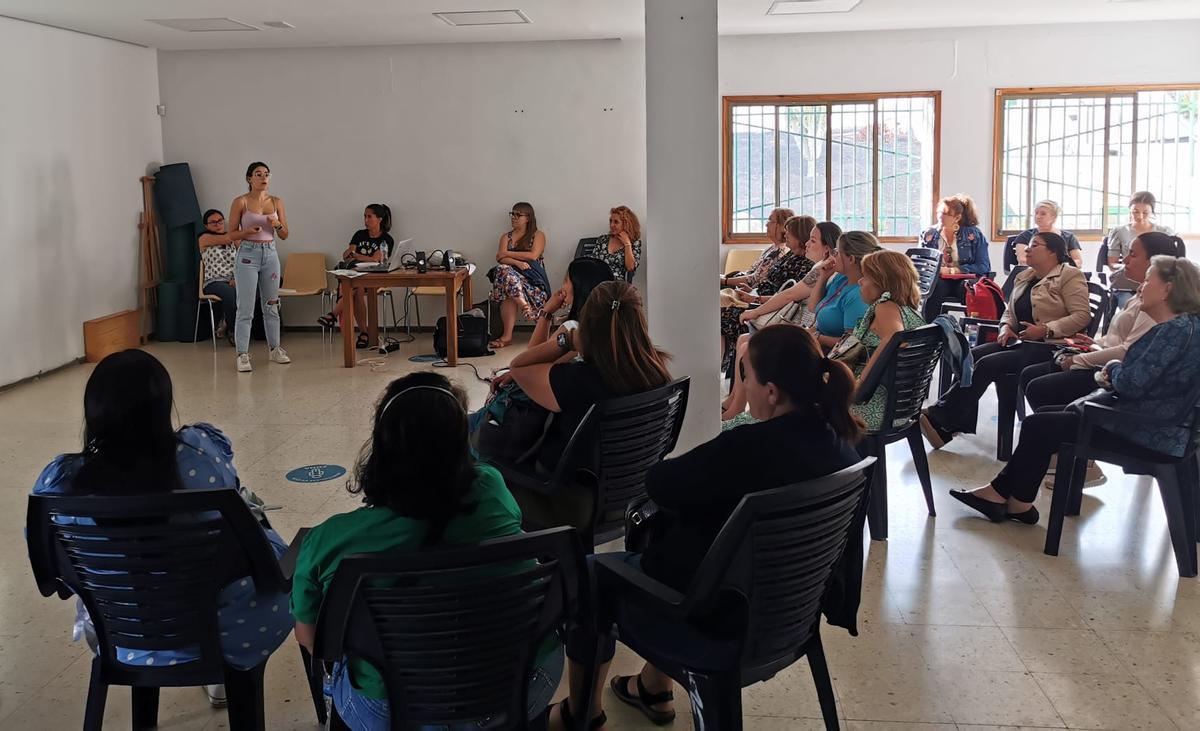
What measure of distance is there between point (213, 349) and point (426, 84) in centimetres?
309

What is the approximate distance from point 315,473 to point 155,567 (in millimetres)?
3103

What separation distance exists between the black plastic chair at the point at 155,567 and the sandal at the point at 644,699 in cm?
103

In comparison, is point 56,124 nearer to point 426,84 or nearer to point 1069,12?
point 426,84

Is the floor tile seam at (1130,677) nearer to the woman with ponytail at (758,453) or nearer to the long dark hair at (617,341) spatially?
the woman with ponytail at (758,453)

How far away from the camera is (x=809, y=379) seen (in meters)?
2.45

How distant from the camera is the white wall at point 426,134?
10023 millimetres

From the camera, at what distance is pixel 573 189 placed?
399 inches

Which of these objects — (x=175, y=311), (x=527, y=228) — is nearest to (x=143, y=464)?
(x=527, y=228)

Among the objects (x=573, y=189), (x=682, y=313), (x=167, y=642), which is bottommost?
(x=167, y=642)

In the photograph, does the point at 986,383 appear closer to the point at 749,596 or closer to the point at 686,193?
the point at 686,193

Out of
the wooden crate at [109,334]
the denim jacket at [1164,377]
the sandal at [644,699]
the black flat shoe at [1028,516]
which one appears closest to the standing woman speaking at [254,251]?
the wooden crate at [109,334]

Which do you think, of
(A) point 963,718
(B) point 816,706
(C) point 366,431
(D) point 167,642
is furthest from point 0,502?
(A) point 963,718

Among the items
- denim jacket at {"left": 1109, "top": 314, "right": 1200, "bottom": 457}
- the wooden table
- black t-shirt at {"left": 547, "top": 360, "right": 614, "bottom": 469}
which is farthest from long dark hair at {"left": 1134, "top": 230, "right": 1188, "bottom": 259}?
the wooden table

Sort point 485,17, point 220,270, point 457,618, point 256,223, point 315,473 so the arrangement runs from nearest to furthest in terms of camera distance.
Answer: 1. point 457,618
2. point 315,473
3. point 256,223
4. point 485,17
5. point 220,270
